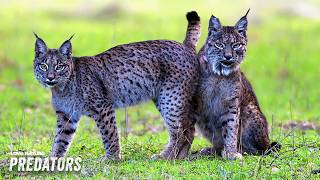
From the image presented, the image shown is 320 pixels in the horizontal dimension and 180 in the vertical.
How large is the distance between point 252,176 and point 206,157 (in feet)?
5.14

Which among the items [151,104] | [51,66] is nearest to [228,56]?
[51,66]

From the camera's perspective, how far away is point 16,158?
991 centimetres

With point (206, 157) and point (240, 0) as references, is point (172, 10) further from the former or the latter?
point (206, 157)

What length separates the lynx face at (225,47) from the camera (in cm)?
1012

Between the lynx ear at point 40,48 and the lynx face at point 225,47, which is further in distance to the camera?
the lynx ear at point 40,48

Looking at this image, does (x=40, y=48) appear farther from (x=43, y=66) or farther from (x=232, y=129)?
(x=232, y=129)

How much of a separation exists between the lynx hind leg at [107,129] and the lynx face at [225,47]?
170 cm

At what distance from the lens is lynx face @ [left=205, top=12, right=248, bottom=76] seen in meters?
10.1

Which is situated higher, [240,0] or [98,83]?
[240,0]

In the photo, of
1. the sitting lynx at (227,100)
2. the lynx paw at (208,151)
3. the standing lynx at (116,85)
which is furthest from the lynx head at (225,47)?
the lynx paw at (208,151)

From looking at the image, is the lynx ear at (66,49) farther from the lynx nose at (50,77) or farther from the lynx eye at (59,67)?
the lynx nose at (50,77)

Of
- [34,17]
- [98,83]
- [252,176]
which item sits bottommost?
[252,176]

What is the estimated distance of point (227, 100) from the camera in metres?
10.4

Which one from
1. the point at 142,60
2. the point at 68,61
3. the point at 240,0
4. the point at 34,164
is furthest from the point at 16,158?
the point at 240,0
